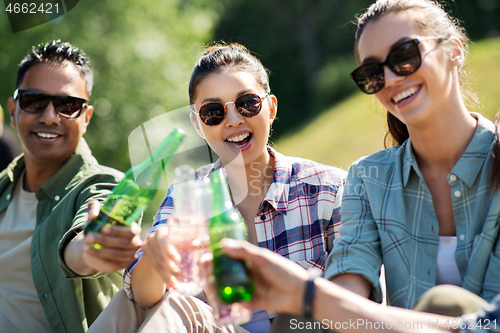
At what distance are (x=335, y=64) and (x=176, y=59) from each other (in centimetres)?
1007

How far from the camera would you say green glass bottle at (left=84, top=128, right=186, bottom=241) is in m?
1.81

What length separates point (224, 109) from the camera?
276cm

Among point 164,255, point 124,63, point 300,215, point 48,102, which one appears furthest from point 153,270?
point 124,63

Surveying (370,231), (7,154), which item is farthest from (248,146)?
(7,154)

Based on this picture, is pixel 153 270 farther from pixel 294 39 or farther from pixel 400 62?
pixel 294 39

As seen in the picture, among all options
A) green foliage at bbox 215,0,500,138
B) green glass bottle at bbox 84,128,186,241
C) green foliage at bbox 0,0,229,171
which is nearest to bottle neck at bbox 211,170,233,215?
green glass bottle at bbox 84,128,186,241

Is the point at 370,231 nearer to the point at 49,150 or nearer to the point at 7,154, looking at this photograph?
the point at 49,150

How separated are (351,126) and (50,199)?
11.6 meters

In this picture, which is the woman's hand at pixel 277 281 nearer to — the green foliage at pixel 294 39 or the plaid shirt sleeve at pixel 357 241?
the plaid shirt sleeve at pixel 357 241

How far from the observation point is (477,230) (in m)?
2.01

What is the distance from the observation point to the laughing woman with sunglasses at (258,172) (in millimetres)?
2672

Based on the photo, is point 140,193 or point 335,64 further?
point 335,64

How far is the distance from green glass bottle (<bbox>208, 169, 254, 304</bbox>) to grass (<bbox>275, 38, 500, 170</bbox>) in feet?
24.7

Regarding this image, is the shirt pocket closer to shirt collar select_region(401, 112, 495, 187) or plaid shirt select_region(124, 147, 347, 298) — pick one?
shirt collar select_region(401, 112, 495, 187)
